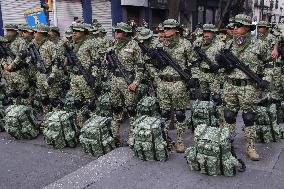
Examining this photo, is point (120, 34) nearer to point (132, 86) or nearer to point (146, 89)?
point (132, 86)

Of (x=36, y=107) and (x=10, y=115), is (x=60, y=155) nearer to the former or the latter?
(x=10, y=115)

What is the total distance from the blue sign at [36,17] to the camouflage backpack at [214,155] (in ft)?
42.5

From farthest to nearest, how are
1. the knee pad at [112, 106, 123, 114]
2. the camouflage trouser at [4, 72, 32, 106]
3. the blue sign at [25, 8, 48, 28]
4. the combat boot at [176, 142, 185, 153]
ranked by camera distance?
the blue sign at [25, 8, 48, 28] < the camouflage trouser at [4, 72, 32, 106] < the knee pad at [112, 106, 123, 114] < the combat boot at [176, 142, 185, 153]

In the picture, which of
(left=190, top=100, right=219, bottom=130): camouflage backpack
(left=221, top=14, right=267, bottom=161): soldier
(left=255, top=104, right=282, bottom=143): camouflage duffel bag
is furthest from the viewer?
(left=190, top=100, right=219, bottom=130): camouflage backpack

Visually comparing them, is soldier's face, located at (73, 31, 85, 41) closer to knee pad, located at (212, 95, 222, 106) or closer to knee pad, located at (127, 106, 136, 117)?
knee pad, located at (127, 106, 136, 117)

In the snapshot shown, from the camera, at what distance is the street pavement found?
509 cm

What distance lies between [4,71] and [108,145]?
12.7ft

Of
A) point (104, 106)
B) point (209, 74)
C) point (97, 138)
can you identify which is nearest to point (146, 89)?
point (104, 106)

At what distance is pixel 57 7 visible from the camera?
19.4m

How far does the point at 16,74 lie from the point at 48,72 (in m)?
1.06

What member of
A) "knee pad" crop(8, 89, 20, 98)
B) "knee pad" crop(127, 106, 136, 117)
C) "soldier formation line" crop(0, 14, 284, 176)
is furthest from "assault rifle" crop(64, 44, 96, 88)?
"knee pad" crop(8, 89, 20, 98)

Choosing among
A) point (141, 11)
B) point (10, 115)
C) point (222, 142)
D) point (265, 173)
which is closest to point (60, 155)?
point (10, 115)

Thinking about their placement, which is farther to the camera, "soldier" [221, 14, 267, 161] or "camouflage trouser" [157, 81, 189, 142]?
"camouflage trouser" [157, 81, 189, 142]

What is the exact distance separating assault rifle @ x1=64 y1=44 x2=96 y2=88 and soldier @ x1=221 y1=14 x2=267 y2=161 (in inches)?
96.6
